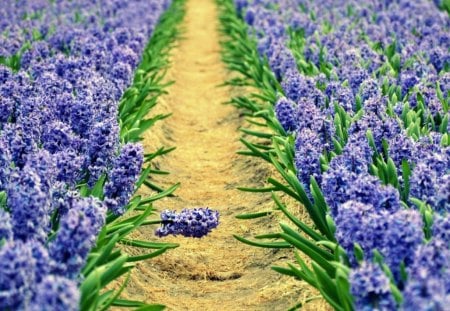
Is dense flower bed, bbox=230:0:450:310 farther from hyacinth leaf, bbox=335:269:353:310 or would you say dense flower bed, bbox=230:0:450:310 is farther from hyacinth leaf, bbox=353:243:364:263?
hyacinth leaf, bbox=335:269:353:310

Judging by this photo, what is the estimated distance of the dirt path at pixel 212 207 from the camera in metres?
Result: 6.86

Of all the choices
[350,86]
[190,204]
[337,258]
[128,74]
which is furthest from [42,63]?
[337,258]

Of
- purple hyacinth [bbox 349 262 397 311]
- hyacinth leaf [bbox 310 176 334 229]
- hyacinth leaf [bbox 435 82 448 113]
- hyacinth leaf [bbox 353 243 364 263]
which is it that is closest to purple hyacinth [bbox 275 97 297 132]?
hyacinth leaf [bbox 435 82 448 113]

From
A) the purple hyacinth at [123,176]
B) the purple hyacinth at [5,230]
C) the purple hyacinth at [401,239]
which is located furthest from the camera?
the purple hyacinth at [123,176]

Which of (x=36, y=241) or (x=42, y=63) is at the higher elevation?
(x=36, y=241)

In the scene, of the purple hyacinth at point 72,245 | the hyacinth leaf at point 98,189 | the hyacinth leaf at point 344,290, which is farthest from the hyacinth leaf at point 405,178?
the purple hyacinth at point 72,245

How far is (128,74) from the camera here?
1016 centimetres

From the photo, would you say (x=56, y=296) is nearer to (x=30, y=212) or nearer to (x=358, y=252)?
(x=30, y=212)

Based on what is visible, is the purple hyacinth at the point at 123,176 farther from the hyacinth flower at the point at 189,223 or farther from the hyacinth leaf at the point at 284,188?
the hyacinth leaf at the point at 284,188

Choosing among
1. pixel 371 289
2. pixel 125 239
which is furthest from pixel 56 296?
pixel 125 239

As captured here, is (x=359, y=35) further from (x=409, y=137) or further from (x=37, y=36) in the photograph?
(x=409, y=137)

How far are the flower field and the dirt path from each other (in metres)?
0.03

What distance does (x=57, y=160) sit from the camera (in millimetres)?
6230

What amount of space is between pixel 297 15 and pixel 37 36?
4.89 m
